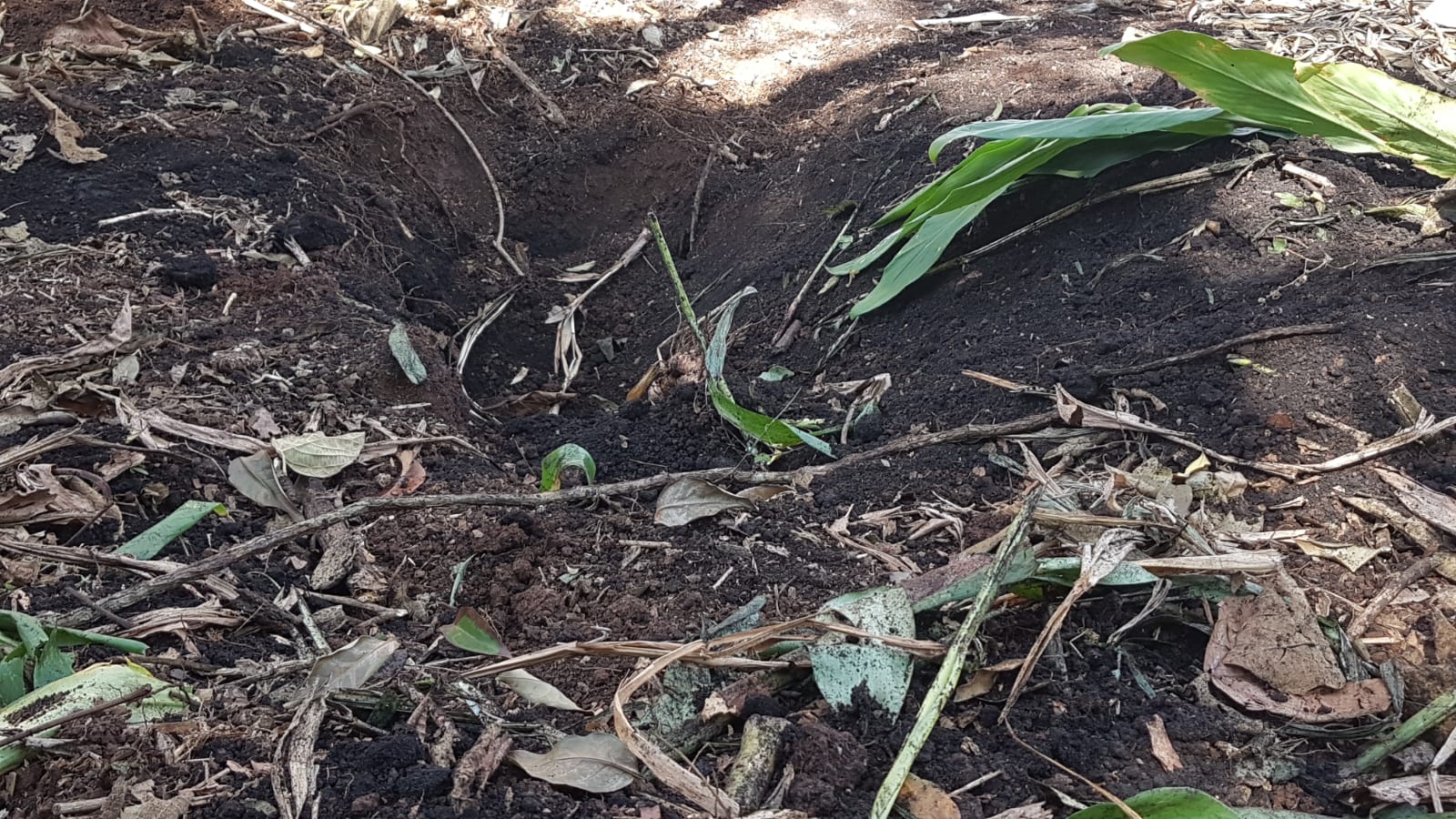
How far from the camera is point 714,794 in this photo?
1.04 meters

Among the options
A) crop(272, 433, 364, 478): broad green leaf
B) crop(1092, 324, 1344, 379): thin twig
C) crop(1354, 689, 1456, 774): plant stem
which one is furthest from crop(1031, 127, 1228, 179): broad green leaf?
crop(272, 433, 364, 478): broad green leaf

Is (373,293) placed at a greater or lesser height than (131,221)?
lesser

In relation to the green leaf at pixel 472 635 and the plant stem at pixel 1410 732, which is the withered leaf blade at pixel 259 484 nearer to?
the green leaf at pixel 472 635

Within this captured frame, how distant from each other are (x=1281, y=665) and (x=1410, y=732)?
141 millimetres

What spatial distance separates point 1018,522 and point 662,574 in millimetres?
588

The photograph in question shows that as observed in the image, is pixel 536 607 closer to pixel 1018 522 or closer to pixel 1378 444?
pixel 1018 522

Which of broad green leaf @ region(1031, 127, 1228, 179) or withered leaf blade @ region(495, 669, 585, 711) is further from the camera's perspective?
broad green leaf @ region(1031, 127, 1228, 179)

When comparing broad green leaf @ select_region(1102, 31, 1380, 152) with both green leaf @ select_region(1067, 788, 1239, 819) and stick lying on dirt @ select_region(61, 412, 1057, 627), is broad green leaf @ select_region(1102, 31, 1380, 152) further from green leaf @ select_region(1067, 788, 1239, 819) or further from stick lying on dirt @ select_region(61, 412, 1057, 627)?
green leaf @ select_region(1067, 788, 1239, 819)

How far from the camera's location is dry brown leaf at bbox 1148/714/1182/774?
3.64ft

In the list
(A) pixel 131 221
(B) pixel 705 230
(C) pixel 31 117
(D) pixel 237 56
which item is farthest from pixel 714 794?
(D) pixel 237 56

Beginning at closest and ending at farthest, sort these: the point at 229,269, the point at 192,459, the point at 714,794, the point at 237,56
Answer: the point at 714,794, the point at 192,459, the point at 229,269, the point at 237,56

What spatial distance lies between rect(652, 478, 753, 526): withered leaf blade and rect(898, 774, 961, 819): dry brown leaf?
2.43ft

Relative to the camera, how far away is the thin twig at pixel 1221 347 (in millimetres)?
1778

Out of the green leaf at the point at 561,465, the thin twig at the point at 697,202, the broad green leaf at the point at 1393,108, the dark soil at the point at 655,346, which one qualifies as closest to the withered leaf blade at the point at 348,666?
the dark soil at the point at 655,346
